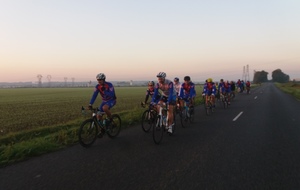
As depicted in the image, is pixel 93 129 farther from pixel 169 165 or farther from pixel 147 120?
pixel 169 165

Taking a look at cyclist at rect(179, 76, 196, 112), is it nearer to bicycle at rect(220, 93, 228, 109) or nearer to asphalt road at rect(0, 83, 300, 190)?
asphalt road at rect(0, 83, 300, 190)

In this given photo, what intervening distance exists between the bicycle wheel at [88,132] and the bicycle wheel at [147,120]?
1.90 meters

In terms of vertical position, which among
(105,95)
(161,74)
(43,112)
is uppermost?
(161,74)

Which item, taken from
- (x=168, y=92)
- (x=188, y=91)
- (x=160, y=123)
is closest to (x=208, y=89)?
(x=188, y=91)

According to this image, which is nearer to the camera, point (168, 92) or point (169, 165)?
point (169, 165)

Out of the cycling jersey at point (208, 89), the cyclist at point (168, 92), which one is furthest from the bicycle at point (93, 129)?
the cycling jersey at point (208, 89)

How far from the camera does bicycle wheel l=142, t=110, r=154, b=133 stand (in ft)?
29.2

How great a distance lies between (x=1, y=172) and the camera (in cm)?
532

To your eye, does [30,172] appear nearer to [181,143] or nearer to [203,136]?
[181,143]

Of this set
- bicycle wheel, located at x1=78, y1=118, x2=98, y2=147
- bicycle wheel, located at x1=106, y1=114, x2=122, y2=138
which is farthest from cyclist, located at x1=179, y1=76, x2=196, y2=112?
bicycle wheel, located at x1=78, y1=118, x2=98, y2=147

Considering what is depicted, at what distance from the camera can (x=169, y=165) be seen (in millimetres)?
5477

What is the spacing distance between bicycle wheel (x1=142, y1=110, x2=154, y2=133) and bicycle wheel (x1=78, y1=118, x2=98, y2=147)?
1901 millimetres

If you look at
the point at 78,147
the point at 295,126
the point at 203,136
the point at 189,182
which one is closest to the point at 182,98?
the point at 203,136

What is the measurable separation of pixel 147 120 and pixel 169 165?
12.2 ft
